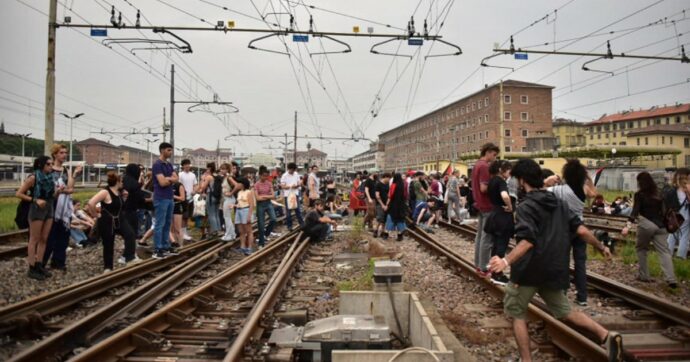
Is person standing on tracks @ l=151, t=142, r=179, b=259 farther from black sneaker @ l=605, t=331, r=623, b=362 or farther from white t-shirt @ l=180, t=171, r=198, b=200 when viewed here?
black sneaker @ l=605, t=331, r=623, b=362

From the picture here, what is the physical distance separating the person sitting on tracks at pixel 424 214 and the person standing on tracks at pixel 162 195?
7845 mm

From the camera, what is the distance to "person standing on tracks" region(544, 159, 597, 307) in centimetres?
553

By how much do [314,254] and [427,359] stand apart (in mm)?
6778

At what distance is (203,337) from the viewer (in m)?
4.62

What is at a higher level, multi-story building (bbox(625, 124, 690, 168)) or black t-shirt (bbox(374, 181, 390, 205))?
multi-story building (bbox(625, 124, 690, 168))

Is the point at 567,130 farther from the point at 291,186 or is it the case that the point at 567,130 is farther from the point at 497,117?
the point at 291,186

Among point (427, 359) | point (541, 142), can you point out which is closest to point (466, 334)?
point (427, 359)

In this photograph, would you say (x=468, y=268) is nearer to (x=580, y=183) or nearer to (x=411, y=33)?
(x=580, y=183)

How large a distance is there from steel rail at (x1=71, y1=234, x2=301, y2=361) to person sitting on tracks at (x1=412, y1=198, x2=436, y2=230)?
8493 mm

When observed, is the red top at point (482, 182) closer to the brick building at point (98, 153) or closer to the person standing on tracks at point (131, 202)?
the person standing on tracks at point (131, 202)

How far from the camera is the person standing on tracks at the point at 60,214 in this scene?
759 centimetres

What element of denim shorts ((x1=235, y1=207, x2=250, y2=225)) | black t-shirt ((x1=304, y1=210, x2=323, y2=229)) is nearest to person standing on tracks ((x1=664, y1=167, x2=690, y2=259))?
black t-shirt ((x1=304, y1=210, x2=323, y2=229))

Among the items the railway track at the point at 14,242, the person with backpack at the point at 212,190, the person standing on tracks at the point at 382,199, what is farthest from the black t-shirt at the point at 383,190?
the railway track at the point at 14,242

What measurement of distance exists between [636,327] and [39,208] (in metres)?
8.03
